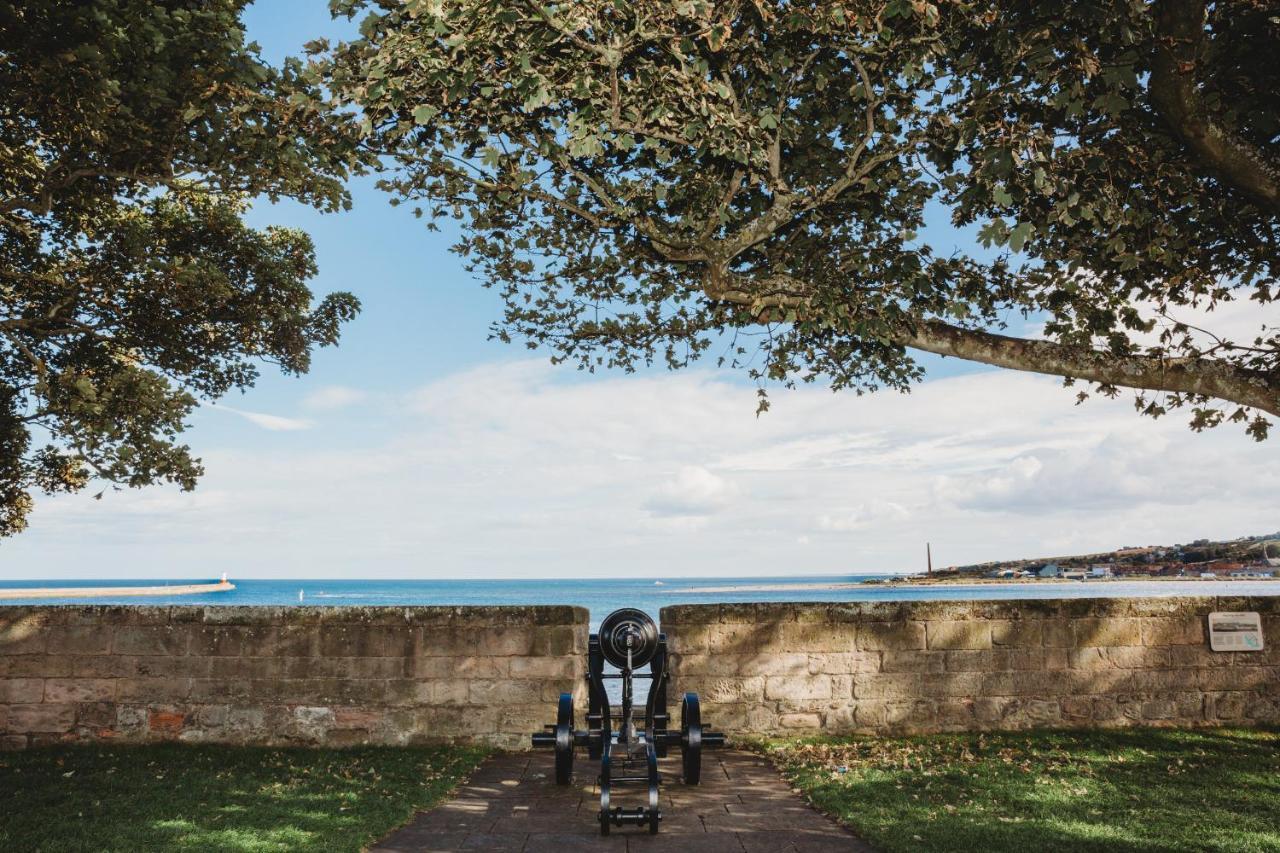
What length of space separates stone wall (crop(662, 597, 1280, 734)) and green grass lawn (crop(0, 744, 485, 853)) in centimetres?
239

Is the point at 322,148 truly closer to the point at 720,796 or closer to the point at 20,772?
the point at 20,772

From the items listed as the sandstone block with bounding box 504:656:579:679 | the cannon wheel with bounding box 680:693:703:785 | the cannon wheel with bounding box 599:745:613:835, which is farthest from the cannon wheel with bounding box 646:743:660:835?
the sandstone block with bounding box 504:656:579:679

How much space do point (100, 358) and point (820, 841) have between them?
1070 centimetres

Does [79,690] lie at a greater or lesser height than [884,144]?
lesser

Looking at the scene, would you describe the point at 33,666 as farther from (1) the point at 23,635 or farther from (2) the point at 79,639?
(2) the point at 79,639

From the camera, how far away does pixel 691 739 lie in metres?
5.23

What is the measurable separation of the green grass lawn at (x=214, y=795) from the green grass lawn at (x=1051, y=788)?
2.87m

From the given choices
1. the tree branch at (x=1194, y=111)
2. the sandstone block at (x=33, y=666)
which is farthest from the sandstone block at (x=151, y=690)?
the tree branch at (x=1194, y=111)

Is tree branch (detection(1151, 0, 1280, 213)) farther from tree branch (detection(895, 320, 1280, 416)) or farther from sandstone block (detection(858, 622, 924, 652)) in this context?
sandstone block (detection(858, 622, 924, 652))

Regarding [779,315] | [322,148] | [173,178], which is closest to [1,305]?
[173,178]

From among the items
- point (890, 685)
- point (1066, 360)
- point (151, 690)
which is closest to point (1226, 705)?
→ point (890, 685)

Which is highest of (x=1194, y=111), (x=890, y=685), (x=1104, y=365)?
(x=1194, y=111)

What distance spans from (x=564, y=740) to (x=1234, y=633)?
248 inches

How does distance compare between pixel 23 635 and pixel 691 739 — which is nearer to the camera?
pixel 691 739
